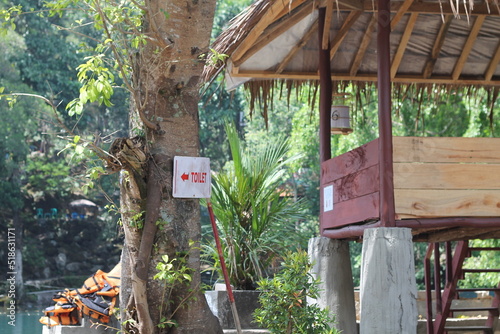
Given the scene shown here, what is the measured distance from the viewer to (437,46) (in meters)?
7.76

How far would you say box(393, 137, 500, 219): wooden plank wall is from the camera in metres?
5.29

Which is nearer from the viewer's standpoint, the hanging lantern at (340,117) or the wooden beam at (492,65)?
the hanging lantern at (340,117)

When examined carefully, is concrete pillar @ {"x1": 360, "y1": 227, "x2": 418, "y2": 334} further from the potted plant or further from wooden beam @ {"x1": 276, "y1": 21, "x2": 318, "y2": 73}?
wooden beam @ {"x1": 276, "y1": 21, "x2": 318, "y2": 73}

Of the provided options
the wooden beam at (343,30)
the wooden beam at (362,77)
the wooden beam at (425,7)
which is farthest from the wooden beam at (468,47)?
the wooden beam at (343,30)

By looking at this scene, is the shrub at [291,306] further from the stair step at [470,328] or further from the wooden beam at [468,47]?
the wooden beam at [468,47]

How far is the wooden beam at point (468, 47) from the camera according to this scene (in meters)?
7.40

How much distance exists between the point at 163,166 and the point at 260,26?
5.96ft

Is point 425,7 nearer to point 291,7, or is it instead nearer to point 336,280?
point 291,7

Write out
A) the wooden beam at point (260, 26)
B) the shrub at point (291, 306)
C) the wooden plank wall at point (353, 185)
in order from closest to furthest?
1. the shrub at point (291, 306)
2. the wooden plank wall at point (353, 185)
3. the wooden beam at point (260, 26)

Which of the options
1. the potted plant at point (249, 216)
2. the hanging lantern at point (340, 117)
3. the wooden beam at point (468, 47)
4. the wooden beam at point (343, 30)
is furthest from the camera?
the potted plant at point (249, 216)

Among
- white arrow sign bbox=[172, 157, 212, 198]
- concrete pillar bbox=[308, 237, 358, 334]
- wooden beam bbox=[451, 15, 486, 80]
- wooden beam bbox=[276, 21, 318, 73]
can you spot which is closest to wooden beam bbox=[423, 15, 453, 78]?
wooden beam bbox=[451, 15, 486, 80]

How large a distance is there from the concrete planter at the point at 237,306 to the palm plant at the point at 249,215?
46 centimetres

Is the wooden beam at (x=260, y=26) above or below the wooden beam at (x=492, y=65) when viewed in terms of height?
below

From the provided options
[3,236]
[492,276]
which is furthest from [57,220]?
[492,276]
